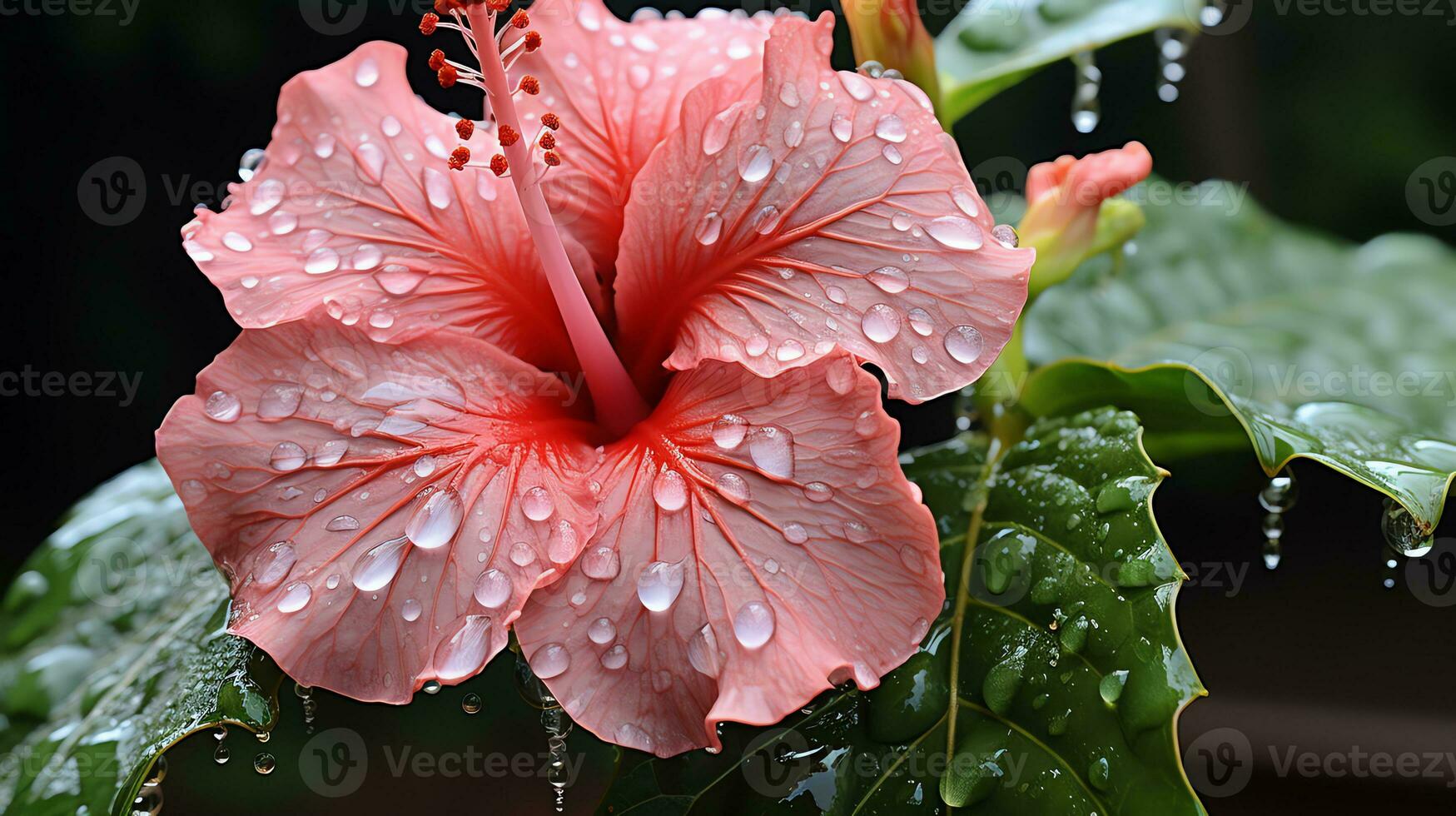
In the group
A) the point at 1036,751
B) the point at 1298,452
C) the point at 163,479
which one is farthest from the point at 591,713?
the point at 163,479

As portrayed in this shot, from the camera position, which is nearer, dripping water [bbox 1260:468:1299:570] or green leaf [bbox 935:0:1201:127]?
dripping water [bbox 1260:468:1299:570]

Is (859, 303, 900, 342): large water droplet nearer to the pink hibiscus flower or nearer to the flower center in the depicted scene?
the pink hibiscus flower

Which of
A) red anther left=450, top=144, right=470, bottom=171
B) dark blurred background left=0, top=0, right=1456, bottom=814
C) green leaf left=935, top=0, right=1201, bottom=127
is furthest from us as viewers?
dark blurred background left=0, top=0, right=1456, bottom=814

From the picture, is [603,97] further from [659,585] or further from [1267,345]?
[1267,345]

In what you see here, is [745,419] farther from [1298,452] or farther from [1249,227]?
[1249,227]

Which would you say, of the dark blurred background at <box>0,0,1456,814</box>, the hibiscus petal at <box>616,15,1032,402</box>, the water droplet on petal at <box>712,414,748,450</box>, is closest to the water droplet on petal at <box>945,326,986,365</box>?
the hibiscus petal at <box>616,15,1032,402</box>

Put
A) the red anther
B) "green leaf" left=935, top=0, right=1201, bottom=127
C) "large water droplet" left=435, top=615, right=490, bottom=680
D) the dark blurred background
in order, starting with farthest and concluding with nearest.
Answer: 1. the dark blurred background
2. "green leaf" left=935, top=0, right=1201, bottom=127
3. the red anther
4. "large water droplet" left=435, top=615, right=490, bottom=680

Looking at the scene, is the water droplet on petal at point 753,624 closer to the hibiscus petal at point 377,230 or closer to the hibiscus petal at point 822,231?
the hibiscus petal at point 822,231
